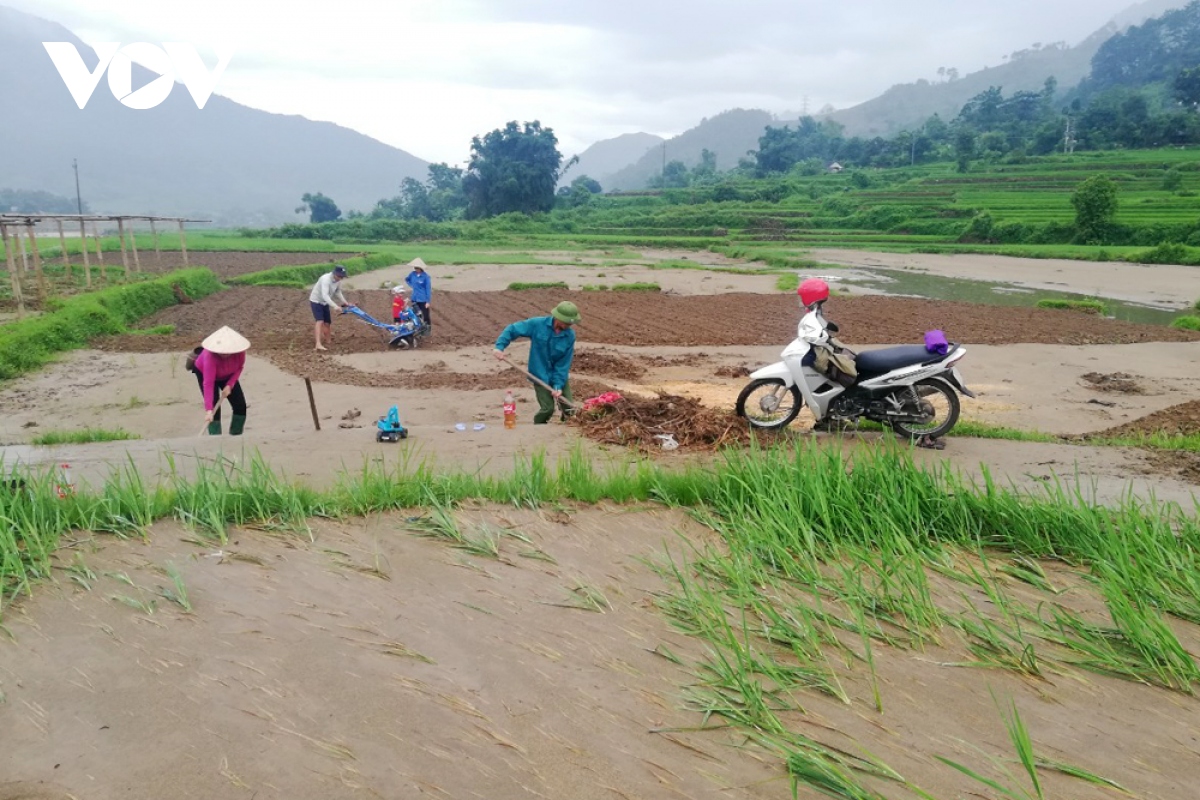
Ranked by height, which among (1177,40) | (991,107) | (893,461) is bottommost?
(893,461)

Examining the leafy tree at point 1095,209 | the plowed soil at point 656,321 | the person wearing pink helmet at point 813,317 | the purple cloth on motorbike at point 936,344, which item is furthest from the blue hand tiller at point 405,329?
the leafy tree at point 1095,209

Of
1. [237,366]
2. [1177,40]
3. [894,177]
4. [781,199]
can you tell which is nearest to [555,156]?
[781,199]

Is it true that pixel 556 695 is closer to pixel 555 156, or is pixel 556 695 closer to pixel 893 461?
pixel 893 461

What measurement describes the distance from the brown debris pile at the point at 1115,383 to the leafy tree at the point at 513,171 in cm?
5460

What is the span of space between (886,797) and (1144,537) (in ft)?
7.48

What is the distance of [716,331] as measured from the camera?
48.3 feet

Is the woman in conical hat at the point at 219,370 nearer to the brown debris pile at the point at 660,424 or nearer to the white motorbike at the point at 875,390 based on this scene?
the brown debris pile at the point at 660,424

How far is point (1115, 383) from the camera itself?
10227mm

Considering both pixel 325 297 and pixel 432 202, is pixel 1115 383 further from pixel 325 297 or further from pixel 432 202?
pixel 432 202

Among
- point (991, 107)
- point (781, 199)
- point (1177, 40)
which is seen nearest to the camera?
point (781, 199)

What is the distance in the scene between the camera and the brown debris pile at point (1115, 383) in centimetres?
991

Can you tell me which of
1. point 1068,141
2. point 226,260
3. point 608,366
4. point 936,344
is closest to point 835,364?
point 936,344

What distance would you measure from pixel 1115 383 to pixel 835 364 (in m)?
6.38

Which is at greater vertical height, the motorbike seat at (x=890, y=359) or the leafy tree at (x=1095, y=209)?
the leafy tree at (x=1095, y=209)
